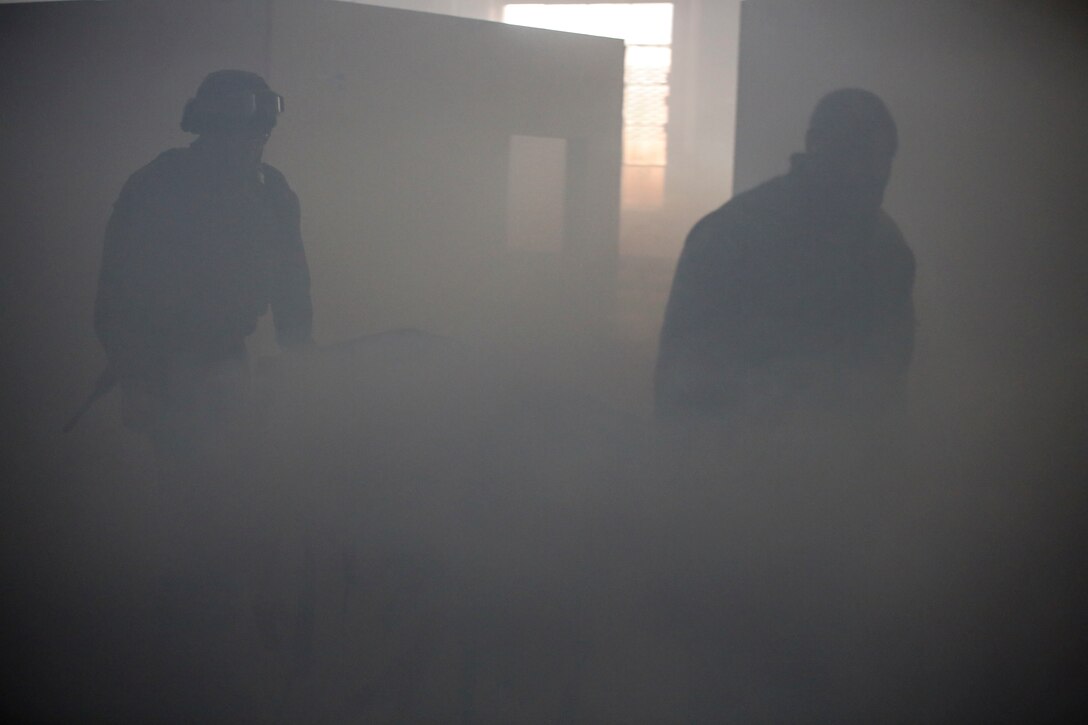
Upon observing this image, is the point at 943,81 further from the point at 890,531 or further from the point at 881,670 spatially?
the point at 881,670

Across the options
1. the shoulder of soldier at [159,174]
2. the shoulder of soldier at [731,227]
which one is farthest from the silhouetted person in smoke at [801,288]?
the shoulder of soldier at [159,174]

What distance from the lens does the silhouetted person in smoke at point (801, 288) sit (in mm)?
868

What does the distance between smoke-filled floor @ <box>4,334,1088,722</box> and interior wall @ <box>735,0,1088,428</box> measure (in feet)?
0.24

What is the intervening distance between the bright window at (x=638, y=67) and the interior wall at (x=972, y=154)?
0.29 feet

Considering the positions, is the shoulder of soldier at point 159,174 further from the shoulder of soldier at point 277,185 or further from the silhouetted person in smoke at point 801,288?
the silhouetted person in smoke at point 801,288

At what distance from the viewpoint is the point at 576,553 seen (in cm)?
91

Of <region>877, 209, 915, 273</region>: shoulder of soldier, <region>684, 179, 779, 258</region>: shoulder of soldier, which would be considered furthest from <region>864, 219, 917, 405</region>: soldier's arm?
<region>684, 179, 779, 258</region>: shoulder of soldier

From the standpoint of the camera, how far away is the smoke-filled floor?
0.90 meters

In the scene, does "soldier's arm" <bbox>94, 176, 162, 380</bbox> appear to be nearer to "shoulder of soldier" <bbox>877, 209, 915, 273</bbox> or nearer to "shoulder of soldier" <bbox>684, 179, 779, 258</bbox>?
"shoulder of soldier" <bbox>684, 179, 779, 258</bbox>

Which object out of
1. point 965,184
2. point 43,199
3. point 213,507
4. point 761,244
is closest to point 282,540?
point 213,507

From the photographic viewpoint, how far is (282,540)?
0.92m

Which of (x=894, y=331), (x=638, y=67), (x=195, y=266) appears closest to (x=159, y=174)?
(x=195, y=266)

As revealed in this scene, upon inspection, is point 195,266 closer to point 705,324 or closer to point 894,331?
point 705,324

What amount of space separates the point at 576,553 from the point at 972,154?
2.06 ft
